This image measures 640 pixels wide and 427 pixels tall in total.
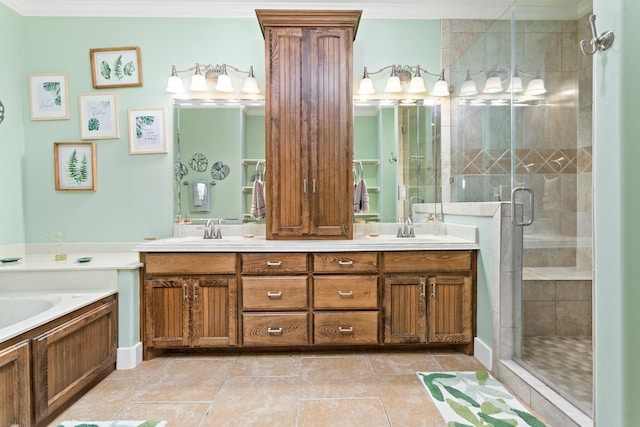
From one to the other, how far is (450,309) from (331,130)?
4.98 feet

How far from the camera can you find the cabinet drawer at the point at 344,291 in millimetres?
2508

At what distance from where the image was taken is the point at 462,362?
Answer: 8.10 feet

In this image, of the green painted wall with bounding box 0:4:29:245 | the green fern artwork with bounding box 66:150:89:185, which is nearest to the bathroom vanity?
the green fern artwork with bounding box 66:150:89:185

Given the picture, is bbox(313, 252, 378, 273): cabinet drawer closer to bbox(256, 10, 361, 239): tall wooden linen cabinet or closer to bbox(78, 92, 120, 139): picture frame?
bbox(256, 10, 361, 239): tall wooden linen cabinet

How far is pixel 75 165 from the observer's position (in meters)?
3.01

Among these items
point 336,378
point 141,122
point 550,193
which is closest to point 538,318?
point 550,193

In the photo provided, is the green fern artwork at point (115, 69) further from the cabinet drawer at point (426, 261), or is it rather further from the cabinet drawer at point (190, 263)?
the cabinet drawer at point (426, 261)

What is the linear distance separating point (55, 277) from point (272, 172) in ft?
5.14

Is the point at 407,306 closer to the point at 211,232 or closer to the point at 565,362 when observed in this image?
the point at 565,362

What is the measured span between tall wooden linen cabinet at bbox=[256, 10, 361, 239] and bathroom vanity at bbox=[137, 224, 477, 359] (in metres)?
0.26

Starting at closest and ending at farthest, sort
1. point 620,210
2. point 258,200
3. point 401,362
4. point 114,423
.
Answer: point 620,210 → point 114,423 → point 401,362 → point 258,200

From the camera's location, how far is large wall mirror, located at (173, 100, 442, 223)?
119 inches

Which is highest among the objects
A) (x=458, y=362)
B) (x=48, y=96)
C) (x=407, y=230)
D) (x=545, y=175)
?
(x=48, y=96)

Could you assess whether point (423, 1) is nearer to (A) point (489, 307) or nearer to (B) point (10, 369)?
(A) point (489, 307)
